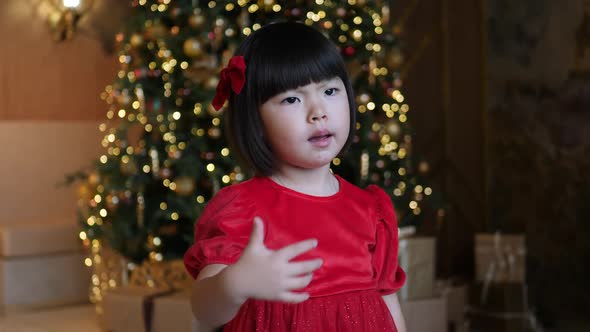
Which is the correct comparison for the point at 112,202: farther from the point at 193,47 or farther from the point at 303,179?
the point at 303,179

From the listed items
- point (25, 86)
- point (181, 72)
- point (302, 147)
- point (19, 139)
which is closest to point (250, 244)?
point (302, 147)

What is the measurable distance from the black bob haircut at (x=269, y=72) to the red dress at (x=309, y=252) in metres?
0.09

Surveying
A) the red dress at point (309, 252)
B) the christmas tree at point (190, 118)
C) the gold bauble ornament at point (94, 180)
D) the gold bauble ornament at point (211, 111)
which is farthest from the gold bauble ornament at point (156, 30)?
the red dress at point (309, 252)

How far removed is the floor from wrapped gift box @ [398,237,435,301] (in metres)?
1.62

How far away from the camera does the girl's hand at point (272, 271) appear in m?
1.31

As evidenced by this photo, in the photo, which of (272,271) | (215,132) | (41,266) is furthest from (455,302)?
(272,271)

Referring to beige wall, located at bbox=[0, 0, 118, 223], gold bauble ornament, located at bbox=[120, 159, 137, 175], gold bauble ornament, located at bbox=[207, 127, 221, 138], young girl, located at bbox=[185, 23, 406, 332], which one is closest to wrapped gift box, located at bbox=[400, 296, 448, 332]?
gold bauble ornament, located at bbox=[207, 127, 221, 138]

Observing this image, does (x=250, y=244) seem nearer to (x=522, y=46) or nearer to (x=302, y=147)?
(x=302, y=147)

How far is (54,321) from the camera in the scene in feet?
14.7

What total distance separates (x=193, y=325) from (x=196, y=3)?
1458mm

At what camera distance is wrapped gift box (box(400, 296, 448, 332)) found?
12.3 feet

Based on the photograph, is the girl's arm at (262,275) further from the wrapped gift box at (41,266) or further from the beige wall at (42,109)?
the beige wall at (42,109)

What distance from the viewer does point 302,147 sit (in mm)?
1587

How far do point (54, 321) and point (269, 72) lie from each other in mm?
3330
